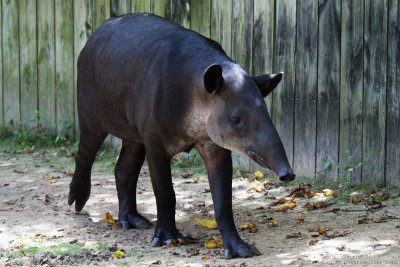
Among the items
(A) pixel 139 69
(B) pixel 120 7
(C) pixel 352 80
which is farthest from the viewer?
(B) pixel 120 7

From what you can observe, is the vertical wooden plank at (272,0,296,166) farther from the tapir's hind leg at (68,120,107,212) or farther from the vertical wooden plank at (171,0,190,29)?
Result: the tapir's hind leg at (68,120,107,212)

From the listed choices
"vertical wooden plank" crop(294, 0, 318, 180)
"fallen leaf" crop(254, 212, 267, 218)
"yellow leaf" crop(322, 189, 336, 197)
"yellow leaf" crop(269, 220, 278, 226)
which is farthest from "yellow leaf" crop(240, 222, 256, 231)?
"vertical wooden plank" crop(294, 0, 318, 180)

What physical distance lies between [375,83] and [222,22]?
2.15m

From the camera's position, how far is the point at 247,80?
190 inches

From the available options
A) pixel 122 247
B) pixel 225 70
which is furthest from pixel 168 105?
pixel 122 247

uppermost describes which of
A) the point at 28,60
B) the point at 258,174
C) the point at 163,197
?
the point at 28,60

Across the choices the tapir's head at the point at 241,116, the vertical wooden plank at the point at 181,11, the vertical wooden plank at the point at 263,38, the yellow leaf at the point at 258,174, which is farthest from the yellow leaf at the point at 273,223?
the vertical wooden plank at the point at 181,11

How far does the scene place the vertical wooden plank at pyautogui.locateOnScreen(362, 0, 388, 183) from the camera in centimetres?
659

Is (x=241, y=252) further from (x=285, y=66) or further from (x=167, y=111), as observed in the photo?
(x=285, y=66)

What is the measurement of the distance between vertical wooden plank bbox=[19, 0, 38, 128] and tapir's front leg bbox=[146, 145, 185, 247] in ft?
16.9

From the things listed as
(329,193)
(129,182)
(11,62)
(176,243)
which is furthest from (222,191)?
(11,62)

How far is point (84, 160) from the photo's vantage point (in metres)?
6.36

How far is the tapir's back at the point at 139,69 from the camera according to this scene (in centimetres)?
510

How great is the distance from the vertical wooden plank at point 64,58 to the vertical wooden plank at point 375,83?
4.56 metres
